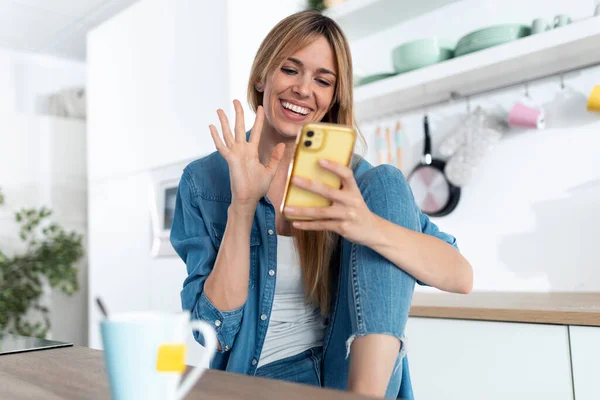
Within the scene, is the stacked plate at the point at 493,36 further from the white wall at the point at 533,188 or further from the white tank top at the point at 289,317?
the white tank top at the point at 289,317

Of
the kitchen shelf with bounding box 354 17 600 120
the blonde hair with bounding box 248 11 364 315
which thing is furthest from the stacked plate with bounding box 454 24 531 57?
the blonde hair with bounding box 248 11 364 315

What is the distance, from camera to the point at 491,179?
6.39 feet

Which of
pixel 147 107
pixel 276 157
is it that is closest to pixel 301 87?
pixel 276 157

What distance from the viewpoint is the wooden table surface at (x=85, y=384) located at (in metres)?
0.47

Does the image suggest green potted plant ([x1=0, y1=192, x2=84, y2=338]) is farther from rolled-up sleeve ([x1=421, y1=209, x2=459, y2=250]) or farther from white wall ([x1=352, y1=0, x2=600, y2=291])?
rolled-up sleeve ([x1=421, y1=209, x2=459, y2=250])

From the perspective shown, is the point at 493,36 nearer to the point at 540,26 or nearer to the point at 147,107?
the point at 540,26

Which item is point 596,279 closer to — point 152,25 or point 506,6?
point 506,6

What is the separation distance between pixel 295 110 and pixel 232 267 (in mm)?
374

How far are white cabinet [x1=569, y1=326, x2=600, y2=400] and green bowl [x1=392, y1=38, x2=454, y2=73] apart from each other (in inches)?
38.1

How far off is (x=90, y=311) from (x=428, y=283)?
2670mm

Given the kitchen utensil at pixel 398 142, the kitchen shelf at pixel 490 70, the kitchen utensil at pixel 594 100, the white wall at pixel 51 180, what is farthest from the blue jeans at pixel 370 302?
the white wall at pixel 51 180

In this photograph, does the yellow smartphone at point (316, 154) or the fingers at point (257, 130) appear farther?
the fingers at point (257, 130)

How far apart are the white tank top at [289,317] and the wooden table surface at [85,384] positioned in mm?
374

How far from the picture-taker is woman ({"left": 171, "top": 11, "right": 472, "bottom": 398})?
0.76 metres
